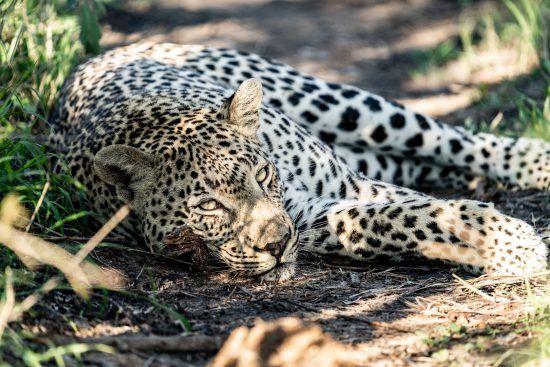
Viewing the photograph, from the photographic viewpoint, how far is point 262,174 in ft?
18.5

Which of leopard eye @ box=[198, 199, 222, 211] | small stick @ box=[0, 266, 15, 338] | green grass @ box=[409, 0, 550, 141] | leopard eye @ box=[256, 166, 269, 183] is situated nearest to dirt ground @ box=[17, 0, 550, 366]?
small stick @ box=[0, 266, 15, 338]

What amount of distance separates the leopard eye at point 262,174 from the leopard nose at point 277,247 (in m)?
0.49

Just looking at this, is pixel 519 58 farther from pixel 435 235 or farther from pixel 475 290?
pixel 475 290

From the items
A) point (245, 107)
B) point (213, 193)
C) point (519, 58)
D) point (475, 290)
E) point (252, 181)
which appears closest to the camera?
point (475, 290)

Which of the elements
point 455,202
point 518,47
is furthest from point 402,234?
point 518,47

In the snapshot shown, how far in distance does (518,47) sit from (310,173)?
214 inches

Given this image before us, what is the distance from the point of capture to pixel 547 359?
3918 mm

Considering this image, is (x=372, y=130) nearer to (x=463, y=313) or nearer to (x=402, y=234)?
(x=402, y=234)

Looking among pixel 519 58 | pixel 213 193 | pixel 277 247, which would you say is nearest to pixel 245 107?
pixel 213 193

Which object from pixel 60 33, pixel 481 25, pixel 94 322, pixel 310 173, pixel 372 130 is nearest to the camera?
pixel 94 322

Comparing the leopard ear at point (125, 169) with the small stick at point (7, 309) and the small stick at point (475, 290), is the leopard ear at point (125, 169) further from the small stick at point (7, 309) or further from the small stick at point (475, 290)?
the small stick at point (475, 290)

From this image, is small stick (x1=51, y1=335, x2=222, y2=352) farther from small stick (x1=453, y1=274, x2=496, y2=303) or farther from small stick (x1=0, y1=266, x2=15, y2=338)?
small stick (x1=453, y1=274, x2=496, y2=303)

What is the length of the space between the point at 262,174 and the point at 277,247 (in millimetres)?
607

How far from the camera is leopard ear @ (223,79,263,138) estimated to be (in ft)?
19.0
